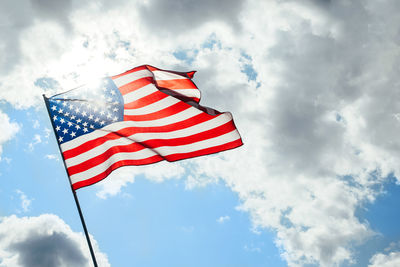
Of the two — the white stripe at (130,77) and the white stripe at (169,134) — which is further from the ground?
the white stripe at (130,77)

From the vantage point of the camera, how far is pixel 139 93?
1250cm

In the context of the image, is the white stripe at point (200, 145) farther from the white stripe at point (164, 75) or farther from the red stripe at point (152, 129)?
the white stripe at point (164, 75)

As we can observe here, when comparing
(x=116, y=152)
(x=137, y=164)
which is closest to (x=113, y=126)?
(x=116, y=152)

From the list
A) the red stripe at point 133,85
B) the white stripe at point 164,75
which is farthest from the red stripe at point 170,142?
the white stripe at point 164,75

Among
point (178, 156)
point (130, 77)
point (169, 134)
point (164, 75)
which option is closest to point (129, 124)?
point (169, 134)

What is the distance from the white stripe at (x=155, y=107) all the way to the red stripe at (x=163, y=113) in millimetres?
136

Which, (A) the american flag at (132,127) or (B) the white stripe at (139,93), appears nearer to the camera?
(A) the american flag at (132,127)

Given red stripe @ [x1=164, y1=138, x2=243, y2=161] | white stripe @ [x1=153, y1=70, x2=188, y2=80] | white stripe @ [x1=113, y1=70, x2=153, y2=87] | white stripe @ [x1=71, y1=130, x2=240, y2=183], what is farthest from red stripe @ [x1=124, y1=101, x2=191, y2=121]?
white stripe @ [x1=153, y1=70, x2=188, y2=80]

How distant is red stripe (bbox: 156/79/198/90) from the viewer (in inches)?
534

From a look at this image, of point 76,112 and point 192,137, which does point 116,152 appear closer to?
point 76,112

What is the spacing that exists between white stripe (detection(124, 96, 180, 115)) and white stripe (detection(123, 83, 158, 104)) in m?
0.50

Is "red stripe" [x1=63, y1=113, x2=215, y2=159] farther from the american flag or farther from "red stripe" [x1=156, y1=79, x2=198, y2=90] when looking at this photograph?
"red stripe" [x1=156, y1=79, x2=198, y2=90]

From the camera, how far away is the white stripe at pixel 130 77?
12.6 meters

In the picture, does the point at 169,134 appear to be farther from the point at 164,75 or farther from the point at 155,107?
the point at 164,75
